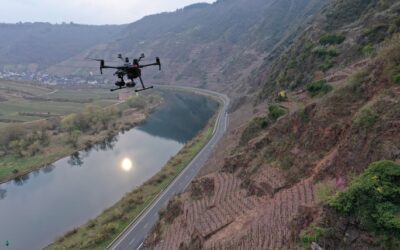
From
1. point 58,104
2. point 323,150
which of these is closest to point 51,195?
point 323,150

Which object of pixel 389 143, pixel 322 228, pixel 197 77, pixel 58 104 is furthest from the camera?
pixel 197 77

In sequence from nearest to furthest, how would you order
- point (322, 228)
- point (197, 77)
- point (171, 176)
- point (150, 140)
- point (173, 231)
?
1. point (322, 228)
2. point (173, 231)
3. point (171, 176)
4. point (150, 140)
5. point (197, 77)

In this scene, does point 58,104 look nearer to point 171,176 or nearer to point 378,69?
point 171,176

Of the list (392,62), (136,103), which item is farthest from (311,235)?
(136,103)

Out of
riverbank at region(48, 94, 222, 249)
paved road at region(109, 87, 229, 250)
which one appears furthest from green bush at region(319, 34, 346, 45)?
riverbank at region(48, 94, 222, 249)

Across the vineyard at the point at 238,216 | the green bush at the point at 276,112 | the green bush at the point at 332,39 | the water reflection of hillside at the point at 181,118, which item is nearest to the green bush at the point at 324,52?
the green bush at the point at 332,39
